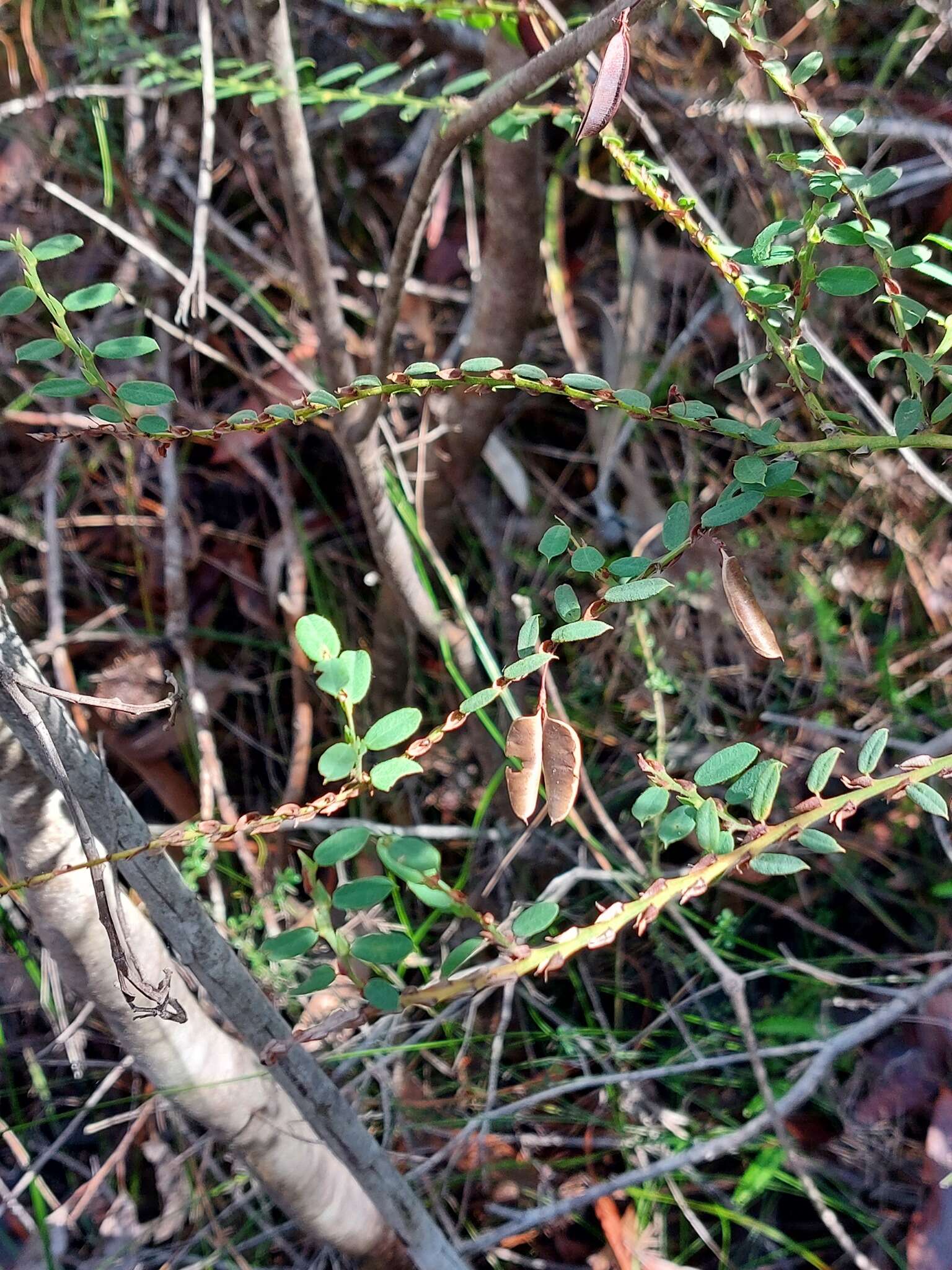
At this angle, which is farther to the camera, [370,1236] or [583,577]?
[583,577]

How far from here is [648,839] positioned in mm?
1216

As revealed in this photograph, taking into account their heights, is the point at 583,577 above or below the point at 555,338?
below

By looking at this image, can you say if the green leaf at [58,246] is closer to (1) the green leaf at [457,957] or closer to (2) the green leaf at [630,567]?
(2) the green leaf at [630,567]

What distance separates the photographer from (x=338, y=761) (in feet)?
1.94

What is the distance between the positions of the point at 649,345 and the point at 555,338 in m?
0.17

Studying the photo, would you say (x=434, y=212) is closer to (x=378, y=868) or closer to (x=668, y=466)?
(x=668, y=466)

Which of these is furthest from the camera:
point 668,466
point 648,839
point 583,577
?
point 668,466

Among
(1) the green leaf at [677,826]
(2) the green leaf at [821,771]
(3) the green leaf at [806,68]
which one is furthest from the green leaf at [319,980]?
(3) the green leaf at [806,68]

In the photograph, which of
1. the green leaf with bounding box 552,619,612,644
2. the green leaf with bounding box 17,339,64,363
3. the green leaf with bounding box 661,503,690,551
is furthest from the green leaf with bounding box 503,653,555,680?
the green leaf with bounding box 17,339,64,363

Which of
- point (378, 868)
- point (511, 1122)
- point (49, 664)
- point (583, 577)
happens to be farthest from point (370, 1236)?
point (49, 664)

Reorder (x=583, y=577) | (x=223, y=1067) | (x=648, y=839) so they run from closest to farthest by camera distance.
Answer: (x=223, y=1067), (x=648, y=839), (x=583, y=577)

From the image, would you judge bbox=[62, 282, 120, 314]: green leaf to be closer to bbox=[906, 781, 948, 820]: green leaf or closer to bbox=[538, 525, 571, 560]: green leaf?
bbox=[538, 525, 571, 560]: green leaf

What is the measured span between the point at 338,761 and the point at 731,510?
30 centimetres

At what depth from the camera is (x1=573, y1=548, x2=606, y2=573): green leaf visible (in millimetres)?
612
